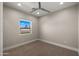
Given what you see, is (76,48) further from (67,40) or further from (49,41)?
(49,41)

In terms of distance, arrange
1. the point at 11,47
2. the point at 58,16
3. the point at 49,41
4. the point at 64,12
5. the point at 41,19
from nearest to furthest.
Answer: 1. the point at 11,47
2. the point at 64,12
3. the point at 58,16
4. the point at 49,41
5. the point at 41,19

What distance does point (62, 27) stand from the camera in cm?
314

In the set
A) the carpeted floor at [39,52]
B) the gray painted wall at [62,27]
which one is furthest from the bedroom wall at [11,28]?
the gray painted wall at [62,27]

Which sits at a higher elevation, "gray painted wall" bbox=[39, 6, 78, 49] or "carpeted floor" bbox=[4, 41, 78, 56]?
"gray painted wall" bbox=[39, 6, 78, 49]

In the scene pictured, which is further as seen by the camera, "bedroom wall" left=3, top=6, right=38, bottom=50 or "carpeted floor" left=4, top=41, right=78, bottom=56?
"bedroom wall" left=3, top=6, right=38, bottom=50

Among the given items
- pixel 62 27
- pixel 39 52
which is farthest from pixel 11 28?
pixel 62 27

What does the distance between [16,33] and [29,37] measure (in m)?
1.14

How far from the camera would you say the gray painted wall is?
263cm

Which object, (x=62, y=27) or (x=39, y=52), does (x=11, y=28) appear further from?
(x=62, y=27)

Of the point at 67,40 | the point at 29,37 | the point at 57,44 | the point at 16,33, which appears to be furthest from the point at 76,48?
the point at 16,33

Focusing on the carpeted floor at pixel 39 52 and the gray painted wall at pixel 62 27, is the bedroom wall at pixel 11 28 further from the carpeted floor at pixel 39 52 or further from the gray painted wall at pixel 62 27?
the gray painted wall at pixel 62 27

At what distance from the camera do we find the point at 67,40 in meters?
2.88

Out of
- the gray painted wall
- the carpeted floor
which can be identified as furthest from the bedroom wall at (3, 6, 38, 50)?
the gray painted wall

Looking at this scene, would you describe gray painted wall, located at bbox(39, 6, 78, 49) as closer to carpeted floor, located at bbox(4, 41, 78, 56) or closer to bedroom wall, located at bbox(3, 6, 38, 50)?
carpeted floor, located at bbox(4, 41, 78, 56)
